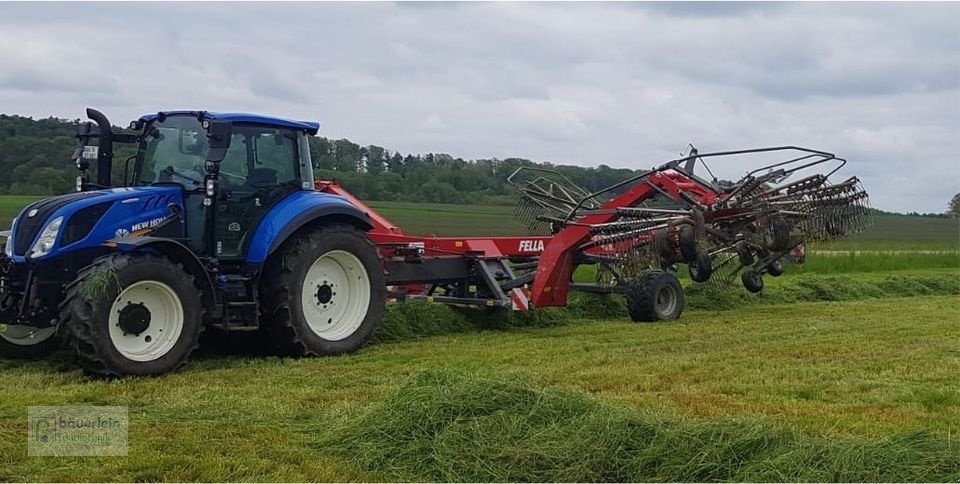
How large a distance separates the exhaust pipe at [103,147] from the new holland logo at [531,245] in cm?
466

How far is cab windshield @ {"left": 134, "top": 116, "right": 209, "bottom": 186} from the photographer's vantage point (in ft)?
27.9

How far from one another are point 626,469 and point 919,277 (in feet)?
50.1

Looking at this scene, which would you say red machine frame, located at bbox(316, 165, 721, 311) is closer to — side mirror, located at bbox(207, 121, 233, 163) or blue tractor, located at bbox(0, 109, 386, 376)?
blue tractor, located at bbox(0, 109, 386, 376)

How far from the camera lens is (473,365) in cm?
811

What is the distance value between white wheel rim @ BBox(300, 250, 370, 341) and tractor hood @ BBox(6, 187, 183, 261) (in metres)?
1.46

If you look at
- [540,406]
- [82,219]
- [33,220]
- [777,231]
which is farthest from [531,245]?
[540,406]

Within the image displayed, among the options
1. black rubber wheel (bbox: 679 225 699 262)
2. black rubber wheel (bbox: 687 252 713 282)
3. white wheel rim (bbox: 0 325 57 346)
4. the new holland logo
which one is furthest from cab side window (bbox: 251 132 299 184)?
black rubber wheel (bbox: 687 252 713 282)

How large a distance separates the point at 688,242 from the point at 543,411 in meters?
5.95

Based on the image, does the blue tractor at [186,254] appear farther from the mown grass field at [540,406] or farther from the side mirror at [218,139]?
the mown grass field at [540,406]

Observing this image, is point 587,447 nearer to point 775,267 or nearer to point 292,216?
point 292,216

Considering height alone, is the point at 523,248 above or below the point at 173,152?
below

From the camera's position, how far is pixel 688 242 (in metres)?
11.0

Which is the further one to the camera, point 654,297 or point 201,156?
point 654,297

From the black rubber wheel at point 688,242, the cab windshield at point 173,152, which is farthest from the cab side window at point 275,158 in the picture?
the black rubber wheel at point 688,242
